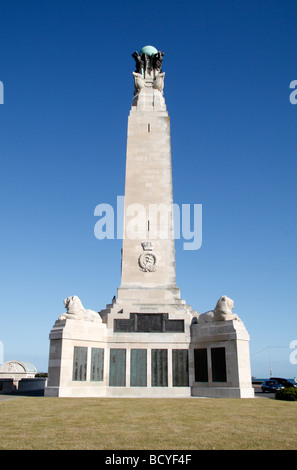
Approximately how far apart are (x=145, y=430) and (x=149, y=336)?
1704 cm

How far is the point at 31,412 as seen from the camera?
15.0 metres

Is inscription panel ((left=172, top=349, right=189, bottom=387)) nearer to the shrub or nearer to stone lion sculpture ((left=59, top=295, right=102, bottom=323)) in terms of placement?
stone lion sculpture ((left=59, top=295, right=102, bottom=323))

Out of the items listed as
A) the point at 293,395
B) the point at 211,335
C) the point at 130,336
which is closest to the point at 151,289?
the point at 130,336

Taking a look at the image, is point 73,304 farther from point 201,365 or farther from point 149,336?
point 201,365

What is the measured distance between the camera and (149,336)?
27.6m

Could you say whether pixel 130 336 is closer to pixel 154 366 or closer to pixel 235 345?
pixel 154 366

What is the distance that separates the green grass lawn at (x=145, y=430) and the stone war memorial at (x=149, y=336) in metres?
9.85

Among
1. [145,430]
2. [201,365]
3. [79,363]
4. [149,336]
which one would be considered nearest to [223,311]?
[201,365]

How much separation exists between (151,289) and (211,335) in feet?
19.9

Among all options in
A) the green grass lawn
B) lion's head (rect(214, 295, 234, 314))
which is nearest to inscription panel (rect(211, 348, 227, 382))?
lion's head (rect(214, 295, 234, 314))

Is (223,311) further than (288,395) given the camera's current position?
Yes

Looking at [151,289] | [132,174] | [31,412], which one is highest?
[132,174]

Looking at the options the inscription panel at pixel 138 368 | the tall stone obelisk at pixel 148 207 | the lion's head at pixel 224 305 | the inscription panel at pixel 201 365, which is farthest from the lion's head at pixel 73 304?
the lion's head at pixel 224 305

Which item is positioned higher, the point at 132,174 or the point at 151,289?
the point at 132,174
